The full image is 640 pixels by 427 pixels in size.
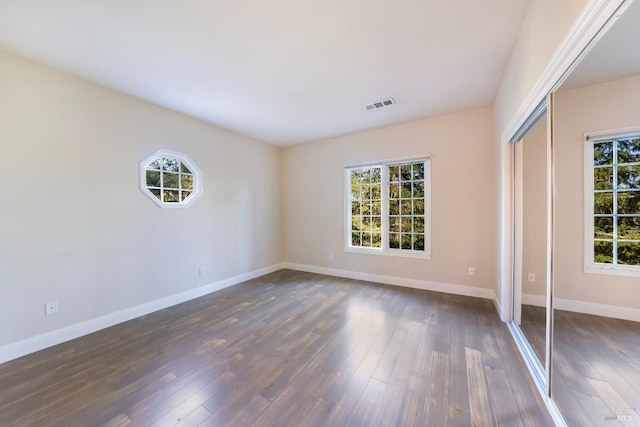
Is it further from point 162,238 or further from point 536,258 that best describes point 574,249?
point 162,238

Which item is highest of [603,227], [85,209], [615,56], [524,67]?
[524,67]

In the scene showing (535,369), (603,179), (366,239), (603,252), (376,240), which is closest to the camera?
(603,179)

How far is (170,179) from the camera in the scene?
11.3ft

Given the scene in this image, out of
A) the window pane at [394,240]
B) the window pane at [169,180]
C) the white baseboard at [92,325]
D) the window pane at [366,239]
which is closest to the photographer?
the white baseboard at [92,325]

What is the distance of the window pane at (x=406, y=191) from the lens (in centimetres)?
413

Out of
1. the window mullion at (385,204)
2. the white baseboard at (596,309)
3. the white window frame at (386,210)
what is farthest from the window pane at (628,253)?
the window mullion at (385,204)

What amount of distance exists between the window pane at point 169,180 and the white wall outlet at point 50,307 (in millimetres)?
1676

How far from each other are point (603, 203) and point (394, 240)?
291 cm

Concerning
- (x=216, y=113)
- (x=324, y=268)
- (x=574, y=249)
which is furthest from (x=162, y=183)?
(x=574, y=249)

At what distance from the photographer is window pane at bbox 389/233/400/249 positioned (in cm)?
424

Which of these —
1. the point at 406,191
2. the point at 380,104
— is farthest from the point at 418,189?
the point at 380,104

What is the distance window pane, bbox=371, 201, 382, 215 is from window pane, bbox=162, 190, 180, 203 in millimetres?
3239

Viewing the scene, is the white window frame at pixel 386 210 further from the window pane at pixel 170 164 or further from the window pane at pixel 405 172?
the window pane at pixel 170 164

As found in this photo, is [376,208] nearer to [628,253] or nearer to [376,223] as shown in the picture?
[376,223]
